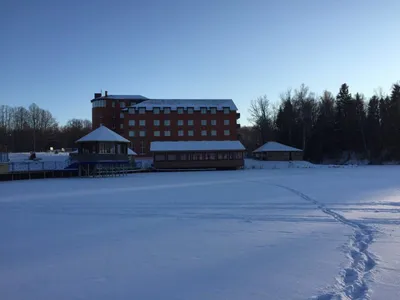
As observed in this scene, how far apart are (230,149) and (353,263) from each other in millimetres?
48393

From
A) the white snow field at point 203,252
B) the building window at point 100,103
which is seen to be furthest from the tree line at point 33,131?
the white snow field at point 203,252

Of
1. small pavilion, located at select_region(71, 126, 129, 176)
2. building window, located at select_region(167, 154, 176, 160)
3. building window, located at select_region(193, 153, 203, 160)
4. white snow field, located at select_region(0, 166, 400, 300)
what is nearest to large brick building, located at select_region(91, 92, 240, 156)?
building window, located at select_region(167, 154, 176, 160)

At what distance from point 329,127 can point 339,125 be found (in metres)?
1.95

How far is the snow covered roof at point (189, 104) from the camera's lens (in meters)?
71.8

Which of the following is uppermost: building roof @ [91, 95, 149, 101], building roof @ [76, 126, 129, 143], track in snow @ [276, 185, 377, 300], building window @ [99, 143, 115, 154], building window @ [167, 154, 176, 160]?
building roof @ [91, 95, 149, 101]

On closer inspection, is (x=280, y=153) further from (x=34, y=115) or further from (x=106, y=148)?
(x=34, y=115)

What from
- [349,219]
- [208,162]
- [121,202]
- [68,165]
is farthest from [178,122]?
[349,219]

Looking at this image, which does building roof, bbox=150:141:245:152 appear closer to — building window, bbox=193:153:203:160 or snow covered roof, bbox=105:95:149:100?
building window, bbox=193:153:203:160

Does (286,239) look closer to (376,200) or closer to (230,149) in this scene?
(376,200)

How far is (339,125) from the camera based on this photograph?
73.1m

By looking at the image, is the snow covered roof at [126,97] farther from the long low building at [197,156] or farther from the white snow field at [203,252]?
the white snow field at [203,252]

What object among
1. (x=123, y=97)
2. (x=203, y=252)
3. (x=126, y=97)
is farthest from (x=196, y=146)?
(x=203, y=252)

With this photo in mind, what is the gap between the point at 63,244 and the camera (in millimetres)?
10125

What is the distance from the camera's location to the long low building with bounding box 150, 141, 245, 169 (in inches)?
2189
